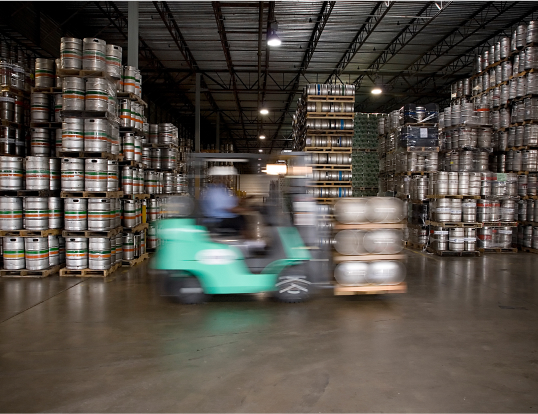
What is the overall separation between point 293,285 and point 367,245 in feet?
3.73

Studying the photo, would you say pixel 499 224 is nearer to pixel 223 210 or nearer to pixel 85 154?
pixel 223 210

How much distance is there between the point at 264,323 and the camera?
4965 millimetres

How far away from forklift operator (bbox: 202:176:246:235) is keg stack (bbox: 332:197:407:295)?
4.38ft

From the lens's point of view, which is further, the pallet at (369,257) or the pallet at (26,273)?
→ the pallet at (26,273)

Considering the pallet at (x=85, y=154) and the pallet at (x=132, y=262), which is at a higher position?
the pallet at (x=85, y=154)

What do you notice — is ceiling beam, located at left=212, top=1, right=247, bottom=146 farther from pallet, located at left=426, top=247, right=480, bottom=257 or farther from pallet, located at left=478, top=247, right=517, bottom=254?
pallet, located at left=478, top=247, right=517, bottom=254

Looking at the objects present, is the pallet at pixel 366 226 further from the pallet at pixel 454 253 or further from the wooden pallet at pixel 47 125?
the wooden pallet at pixel 47 125

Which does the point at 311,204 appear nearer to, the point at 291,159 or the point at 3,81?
the point at 291,159

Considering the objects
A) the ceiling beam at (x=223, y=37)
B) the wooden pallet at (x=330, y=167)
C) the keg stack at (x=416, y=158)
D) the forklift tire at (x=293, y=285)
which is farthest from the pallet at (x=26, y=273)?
the keg stack at (x=416, y=158)

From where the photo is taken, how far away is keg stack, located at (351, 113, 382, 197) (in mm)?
15312

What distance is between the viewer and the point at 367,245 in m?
5.73

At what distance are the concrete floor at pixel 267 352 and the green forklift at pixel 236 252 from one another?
0.99 feet

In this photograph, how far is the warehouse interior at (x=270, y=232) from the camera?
363cm

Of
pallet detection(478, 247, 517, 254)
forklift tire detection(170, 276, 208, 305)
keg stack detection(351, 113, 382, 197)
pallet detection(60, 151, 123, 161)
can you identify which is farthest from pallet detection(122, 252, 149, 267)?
keg stack detection(351, 113, 382, 197)
